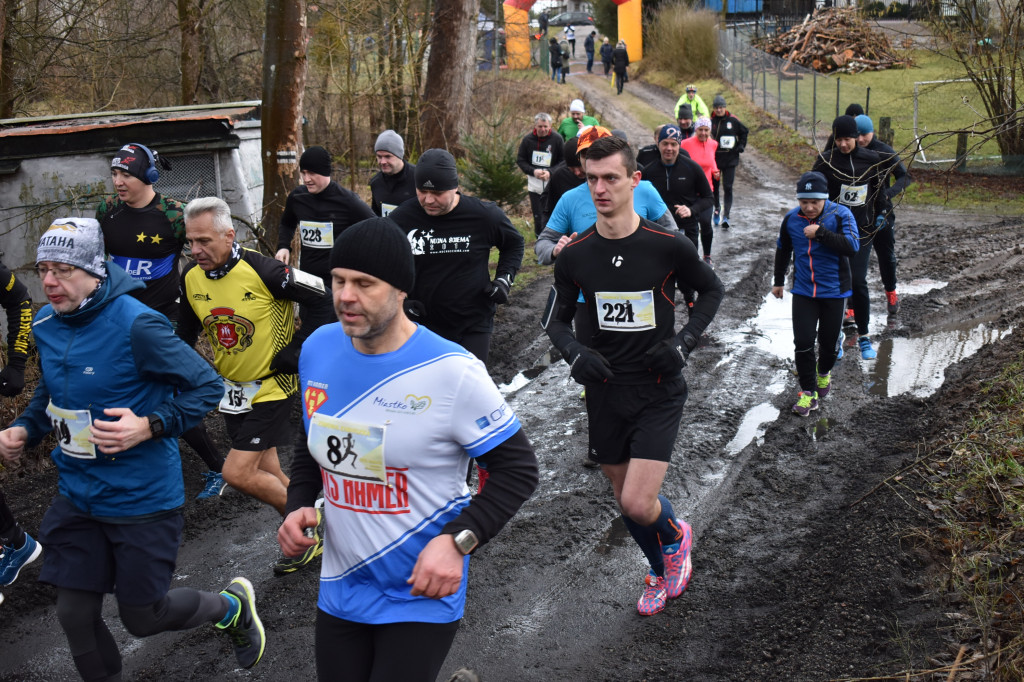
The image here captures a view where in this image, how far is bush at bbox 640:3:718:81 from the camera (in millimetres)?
40688

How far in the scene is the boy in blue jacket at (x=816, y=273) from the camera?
7875 millimetres

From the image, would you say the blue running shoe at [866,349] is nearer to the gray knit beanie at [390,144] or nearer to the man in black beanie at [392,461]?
the gray knit beanie at [390,144]

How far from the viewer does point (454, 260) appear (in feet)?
21.4

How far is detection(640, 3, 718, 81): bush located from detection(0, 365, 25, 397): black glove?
38.3 m

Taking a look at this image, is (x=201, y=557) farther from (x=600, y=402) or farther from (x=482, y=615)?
(x=600, y=402)

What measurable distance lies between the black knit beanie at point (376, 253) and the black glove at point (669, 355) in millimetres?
2133

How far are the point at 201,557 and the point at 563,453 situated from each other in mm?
2831

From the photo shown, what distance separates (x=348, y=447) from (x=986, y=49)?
65.4 feet

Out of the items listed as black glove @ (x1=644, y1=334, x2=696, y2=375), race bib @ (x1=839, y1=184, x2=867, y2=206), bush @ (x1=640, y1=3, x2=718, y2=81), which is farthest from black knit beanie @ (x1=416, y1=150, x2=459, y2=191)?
bush @ (x1=640, y1=3, x2=718, y2=81)

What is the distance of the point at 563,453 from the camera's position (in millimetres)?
7316

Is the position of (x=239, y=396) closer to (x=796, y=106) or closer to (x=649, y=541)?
(x=649, y=541)

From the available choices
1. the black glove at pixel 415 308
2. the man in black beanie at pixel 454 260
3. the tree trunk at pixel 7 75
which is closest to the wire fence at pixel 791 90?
the tree trunk at pixel 7 75

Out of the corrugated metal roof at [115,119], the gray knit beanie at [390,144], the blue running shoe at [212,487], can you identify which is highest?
the corrugated metal roof at [115,119]

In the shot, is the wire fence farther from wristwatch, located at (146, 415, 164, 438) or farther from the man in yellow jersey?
wristwatch, located at (146, 415, 164, 438)
